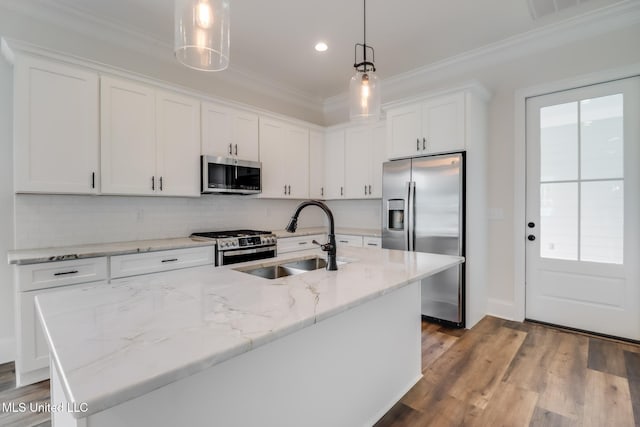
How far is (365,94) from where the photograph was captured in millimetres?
2096

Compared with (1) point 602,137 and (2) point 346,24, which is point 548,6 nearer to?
(1) point 602,137

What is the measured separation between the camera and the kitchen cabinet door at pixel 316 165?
177 inches

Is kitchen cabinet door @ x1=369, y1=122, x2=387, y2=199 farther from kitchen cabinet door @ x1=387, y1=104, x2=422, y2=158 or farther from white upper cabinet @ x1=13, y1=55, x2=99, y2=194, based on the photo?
white upper cabinet @ x1=13, y1=55, x2=99, y2=194

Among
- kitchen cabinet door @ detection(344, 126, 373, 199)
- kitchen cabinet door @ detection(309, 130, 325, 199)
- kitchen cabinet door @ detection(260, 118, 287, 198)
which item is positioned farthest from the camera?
kitchen cabinet door @ detection(309, 130, 325, 199)

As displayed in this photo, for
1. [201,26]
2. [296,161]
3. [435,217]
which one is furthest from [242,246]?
[201,26]

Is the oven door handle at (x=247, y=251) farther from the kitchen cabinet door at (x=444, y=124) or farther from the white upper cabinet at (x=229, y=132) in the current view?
the kitchen cabinet door at (x=444, y=124)

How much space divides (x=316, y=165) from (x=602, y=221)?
324 cm

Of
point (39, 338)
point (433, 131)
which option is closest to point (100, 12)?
point (39, 338)

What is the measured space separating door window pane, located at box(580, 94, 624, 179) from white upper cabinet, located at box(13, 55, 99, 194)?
4.37m

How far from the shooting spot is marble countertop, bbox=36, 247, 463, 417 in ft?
2.10

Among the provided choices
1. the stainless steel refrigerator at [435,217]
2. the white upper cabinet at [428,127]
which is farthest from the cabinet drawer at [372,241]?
the white upper cabinet at [428,127]

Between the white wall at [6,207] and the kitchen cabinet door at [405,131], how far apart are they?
11.6 ft

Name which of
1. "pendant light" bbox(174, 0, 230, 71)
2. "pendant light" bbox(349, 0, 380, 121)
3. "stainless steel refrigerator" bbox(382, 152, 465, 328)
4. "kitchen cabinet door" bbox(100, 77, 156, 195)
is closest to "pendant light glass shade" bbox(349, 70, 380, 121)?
"pendant light" bbox(349, 0, 380, 121)

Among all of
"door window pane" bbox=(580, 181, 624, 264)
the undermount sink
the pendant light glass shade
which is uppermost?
the pendant light glass shade
